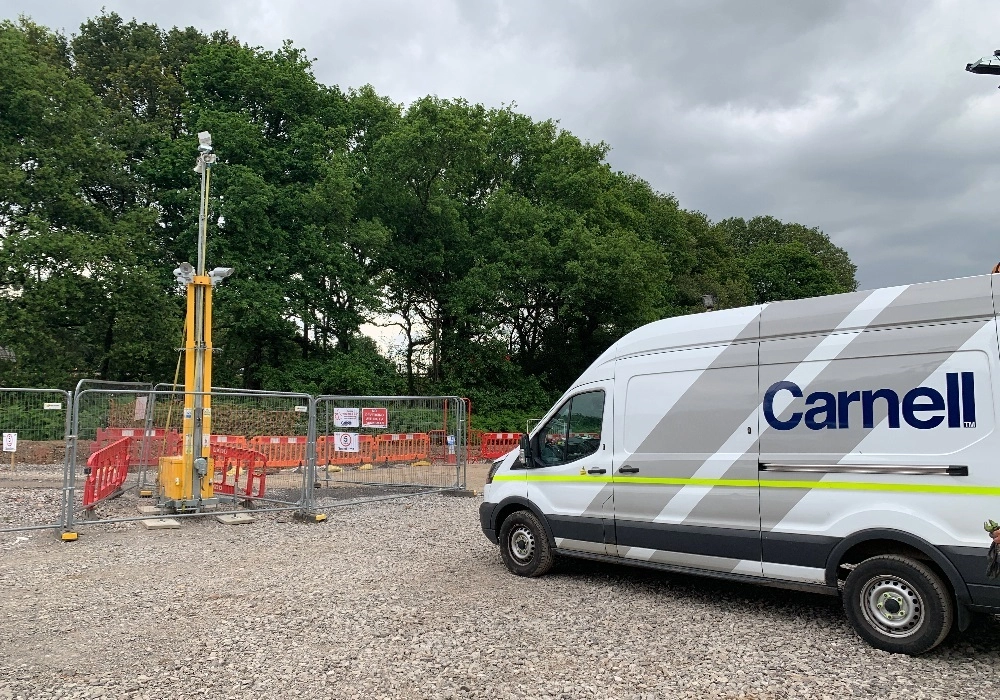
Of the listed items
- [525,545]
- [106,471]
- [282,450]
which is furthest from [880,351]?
[282,450]

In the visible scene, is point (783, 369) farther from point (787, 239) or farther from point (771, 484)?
point (787, 239)

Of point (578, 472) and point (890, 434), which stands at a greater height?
point (890, 434)

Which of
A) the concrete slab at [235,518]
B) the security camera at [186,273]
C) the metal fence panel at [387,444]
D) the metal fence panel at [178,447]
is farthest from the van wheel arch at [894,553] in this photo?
the security camera at [186,273]

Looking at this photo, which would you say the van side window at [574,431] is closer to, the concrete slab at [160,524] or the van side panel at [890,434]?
the van side panel at [890,434]

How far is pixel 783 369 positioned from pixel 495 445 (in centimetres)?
1792

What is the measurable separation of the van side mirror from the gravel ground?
1218 mm

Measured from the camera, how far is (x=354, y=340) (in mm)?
27797

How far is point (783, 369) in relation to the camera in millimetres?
6137

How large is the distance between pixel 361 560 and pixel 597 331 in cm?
2561

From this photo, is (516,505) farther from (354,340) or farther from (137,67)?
(137,67)

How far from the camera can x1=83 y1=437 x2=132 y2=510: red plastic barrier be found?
10.3m

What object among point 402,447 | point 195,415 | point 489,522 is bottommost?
point 489,522

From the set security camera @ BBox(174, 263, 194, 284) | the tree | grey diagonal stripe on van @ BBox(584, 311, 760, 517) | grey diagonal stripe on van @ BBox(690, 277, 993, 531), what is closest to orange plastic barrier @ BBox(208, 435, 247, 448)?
security camera @ BBox(174, 263, 194, 284)

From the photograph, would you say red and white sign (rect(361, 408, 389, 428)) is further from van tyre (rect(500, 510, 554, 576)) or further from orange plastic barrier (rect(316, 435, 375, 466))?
van tyre (rect(500, 510, 554, 576))
